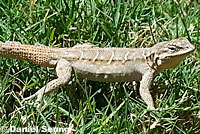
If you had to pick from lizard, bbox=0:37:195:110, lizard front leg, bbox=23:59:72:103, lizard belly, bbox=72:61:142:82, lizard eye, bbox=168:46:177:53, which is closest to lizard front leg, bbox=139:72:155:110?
lizard, bbox=0:37:195:110

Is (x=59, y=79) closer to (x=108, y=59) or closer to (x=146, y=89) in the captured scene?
(x=108, y=59)

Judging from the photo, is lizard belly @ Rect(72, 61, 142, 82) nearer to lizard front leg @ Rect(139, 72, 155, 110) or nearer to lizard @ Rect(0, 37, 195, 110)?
lizard @ Rect(0, 37, 195, 110)

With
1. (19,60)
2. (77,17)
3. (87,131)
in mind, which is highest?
(77,17)

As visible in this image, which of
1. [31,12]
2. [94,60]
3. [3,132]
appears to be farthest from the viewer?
[31,12]

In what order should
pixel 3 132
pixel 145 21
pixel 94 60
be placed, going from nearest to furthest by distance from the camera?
1. pixel 3 132
2. pixel 94 60
3. pixel 145 21

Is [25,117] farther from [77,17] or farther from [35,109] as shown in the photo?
[77,17]

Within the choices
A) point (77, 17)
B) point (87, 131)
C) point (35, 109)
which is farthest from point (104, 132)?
point (77, 17)

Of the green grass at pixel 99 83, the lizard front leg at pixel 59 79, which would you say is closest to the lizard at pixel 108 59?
the lizard front leg at pixel 59 79
